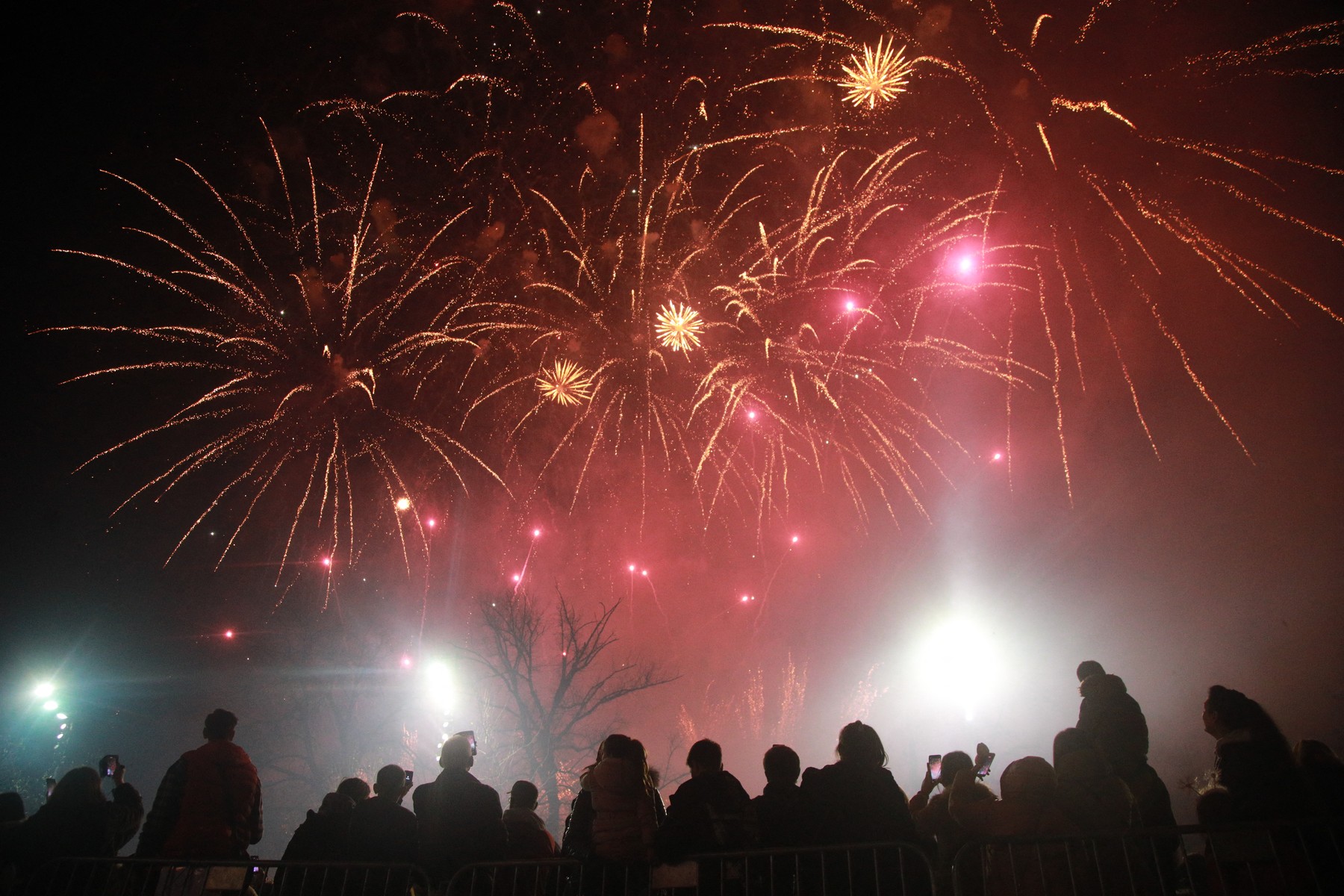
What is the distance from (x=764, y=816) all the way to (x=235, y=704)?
91.9ft

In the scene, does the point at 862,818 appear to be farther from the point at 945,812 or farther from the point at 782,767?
the point at 945,812

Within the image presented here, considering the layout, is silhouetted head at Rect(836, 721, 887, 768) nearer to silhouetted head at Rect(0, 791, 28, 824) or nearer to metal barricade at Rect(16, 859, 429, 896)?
metal barricade at Rect(16, 859, 429, 896)

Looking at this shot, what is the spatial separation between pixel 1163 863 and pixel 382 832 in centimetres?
520

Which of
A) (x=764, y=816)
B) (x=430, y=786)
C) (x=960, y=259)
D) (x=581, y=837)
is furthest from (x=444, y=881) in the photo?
(x=960, y=259)

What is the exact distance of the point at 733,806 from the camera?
4.39m

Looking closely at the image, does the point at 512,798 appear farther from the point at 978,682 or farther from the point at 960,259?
the point at 978,682

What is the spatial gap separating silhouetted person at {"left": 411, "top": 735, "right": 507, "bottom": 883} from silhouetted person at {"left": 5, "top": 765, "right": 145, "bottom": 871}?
2757mm

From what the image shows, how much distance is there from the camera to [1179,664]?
17250 millimetres

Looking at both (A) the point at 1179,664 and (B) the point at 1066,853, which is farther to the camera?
(A) the point at 1179,664

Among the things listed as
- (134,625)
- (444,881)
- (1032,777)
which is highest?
(134,625)

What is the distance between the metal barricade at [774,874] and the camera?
3.96 meters

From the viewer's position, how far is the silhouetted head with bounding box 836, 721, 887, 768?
14.2ft

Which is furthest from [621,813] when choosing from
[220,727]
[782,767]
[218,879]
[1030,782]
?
[220,727]

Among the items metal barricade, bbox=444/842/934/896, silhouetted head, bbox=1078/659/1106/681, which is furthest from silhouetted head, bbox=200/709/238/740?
silhouetted head, bbox=1078/659/1106/681
